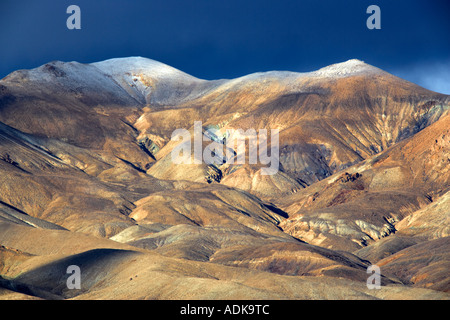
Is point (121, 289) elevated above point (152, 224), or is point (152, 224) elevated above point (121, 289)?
point (152, 224)

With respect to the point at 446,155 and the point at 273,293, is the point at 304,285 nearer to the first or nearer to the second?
the point at 273,293

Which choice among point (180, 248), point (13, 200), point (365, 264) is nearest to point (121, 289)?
point (180, 248)

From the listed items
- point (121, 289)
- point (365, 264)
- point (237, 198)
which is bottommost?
point (121, 289)
